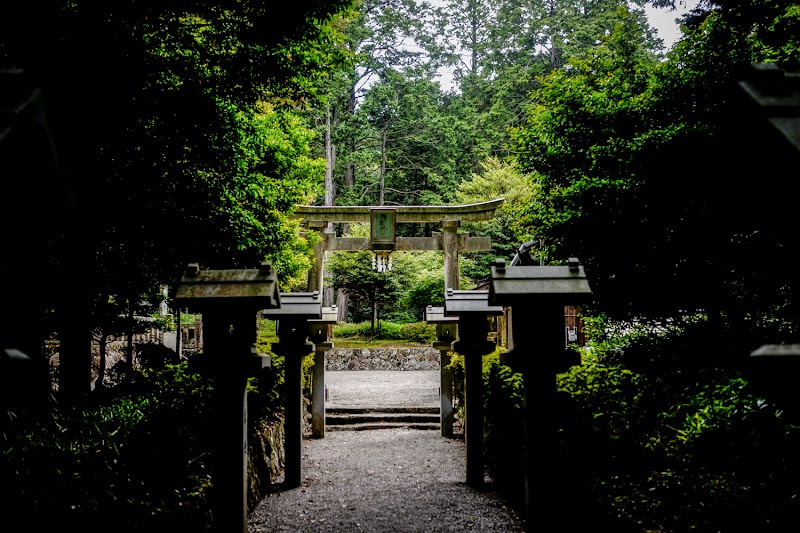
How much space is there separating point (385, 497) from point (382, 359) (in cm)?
1454

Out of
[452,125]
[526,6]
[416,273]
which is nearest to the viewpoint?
[416,273]

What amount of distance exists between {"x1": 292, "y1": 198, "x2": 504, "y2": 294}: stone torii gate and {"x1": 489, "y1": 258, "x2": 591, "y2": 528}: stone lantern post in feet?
32.6

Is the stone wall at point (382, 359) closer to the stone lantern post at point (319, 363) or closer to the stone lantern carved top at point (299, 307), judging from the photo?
the stone lantern post at point (319, 363)

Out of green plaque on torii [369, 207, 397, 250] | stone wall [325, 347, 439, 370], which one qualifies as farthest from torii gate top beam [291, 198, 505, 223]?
stone wall [325, 347, 439, 370]

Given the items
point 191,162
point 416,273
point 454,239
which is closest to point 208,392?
point 191,162

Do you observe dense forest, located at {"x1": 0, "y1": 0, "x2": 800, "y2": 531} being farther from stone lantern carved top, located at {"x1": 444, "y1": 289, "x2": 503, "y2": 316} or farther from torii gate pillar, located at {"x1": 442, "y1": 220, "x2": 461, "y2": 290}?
torii gate pillar, located at {"x1": 442, "y1": 220, "x2": 461, "y2": 290}

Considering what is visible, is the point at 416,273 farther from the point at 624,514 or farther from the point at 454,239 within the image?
the point at 624,514

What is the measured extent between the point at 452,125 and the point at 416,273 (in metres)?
11.2

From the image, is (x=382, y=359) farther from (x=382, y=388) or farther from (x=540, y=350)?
(x=540, y=350)

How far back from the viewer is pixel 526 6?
33.9m

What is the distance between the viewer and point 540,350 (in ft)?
11.3

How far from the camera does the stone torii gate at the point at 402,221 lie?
13.5 metres

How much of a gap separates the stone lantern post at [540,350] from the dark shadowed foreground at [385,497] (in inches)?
69.1

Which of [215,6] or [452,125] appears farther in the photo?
[452,125]
